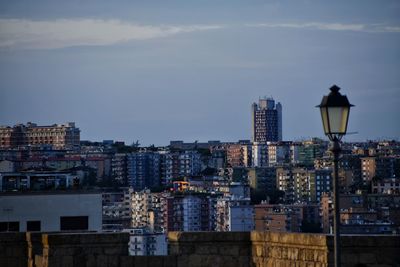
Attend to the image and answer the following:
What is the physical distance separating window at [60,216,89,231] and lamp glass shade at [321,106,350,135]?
13.4 metres

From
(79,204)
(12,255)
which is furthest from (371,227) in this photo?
(12,255)

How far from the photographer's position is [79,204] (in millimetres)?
24797

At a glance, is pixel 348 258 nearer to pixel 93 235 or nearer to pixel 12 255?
pixel 93 235

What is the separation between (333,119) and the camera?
1092 centimetres

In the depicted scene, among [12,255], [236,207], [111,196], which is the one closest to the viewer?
[12,255]

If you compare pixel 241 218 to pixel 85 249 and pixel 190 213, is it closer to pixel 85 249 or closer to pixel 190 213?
pixel 190 213

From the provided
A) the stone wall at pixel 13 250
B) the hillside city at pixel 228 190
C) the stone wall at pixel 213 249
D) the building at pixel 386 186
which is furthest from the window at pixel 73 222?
the building at pixel 386 186

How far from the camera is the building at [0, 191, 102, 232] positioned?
78.1 feet

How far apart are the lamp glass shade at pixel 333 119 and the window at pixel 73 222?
43.9 feet

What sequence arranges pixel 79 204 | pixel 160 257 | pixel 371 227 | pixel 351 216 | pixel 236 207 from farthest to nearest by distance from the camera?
pixel 236 207 → pixel 351 216 → pixel 371 227 → pixel 79 204 → pixel 160 257

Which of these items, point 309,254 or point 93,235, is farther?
point 93,235

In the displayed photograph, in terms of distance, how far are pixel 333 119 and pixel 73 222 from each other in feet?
46.2

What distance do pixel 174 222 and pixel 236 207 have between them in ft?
24.9

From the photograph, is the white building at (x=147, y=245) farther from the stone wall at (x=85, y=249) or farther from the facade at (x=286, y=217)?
the facade at (x=286, y=217)
